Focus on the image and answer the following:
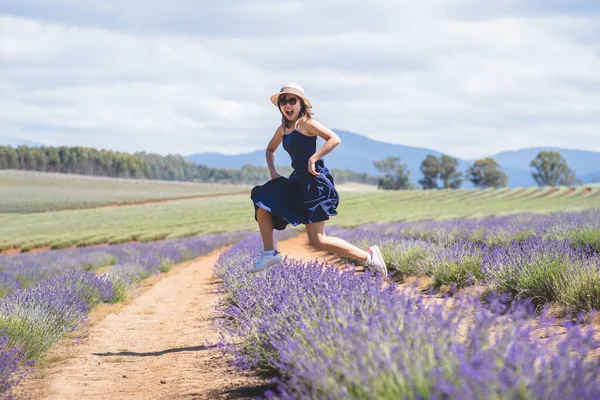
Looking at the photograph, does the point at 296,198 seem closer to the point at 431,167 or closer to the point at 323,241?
the point at 323,241

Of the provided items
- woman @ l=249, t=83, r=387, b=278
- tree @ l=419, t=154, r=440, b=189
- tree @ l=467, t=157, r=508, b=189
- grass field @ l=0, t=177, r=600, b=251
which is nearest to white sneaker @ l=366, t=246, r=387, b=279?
woman @ l=249, t=83, r=387, b=278

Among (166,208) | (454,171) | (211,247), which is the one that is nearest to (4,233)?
(166,208)

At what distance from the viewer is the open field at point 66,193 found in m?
65.4

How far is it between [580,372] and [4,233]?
4323 cm

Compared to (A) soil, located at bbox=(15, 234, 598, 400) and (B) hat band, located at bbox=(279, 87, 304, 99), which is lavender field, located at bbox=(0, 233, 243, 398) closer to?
(A) soil, located at bbox=(15, 234, 598, 400)

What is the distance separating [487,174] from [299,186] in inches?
4231

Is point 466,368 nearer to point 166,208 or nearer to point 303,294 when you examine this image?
point 303,294

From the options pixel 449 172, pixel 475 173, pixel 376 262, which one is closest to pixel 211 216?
pixel 376 262

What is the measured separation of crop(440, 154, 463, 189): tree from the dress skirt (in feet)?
388

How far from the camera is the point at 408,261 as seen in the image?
902 centimetres

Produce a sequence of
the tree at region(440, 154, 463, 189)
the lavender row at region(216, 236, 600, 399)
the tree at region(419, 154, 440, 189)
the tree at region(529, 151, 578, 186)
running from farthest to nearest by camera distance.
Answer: the tree at region(419, 154, 440, 189)
the tree at region(440, 154, 463, 189)
the tree at region(529, 151, 578, 186)
the lavender row at region(216, 236, 600, 399)

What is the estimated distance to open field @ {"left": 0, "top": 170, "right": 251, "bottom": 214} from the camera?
65.4 metres

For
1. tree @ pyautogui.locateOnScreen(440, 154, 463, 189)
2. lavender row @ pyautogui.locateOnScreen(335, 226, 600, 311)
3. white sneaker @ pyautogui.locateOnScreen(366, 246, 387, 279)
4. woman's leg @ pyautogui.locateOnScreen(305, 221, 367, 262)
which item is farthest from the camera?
tree @ pyautogui.locateOnScreen(440, 154, 463, 189)

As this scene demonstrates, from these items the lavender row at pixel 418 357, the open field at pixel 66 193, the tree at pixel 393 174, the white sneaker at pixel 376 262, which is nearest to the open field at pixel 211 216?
the open field at pixel 66 193
